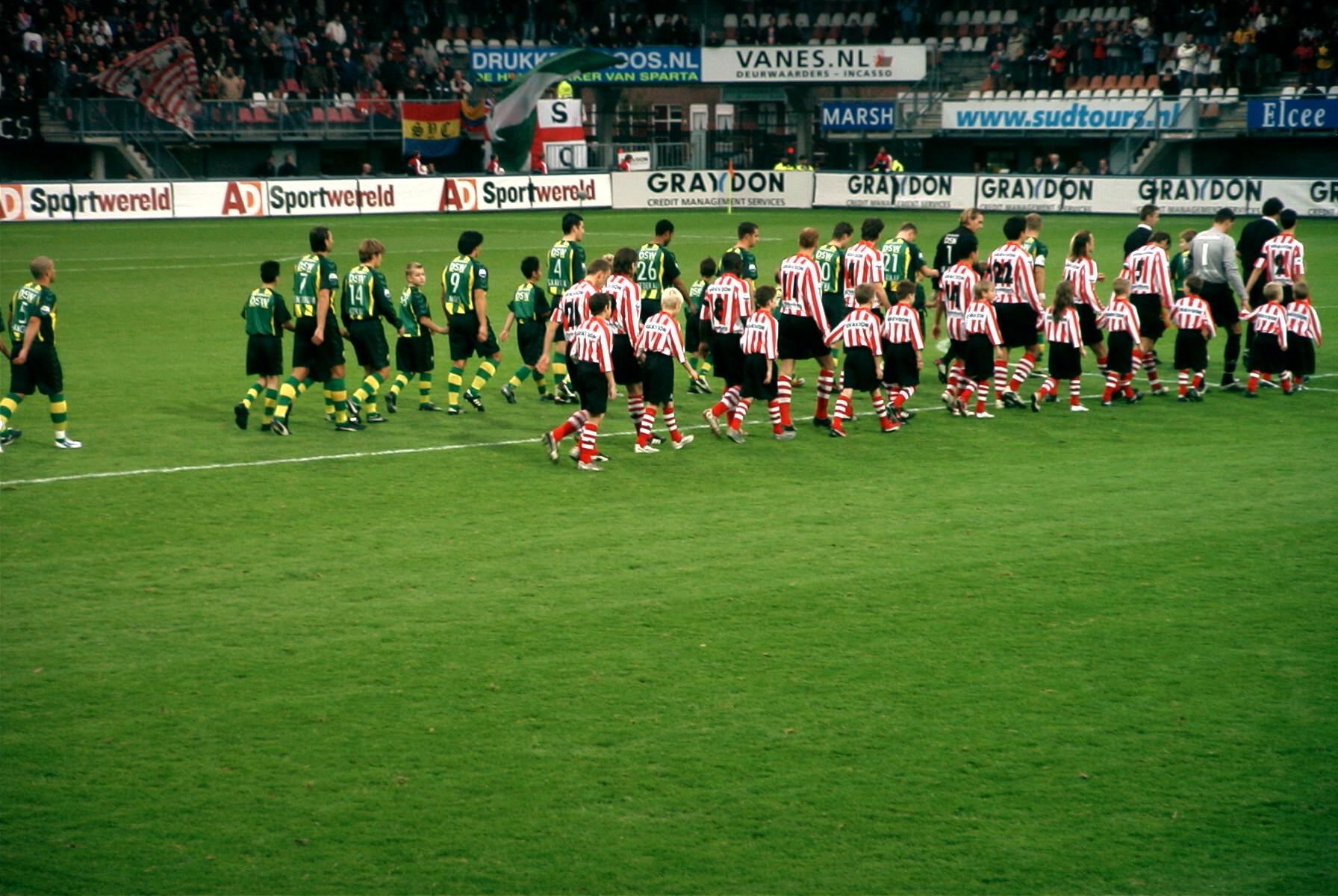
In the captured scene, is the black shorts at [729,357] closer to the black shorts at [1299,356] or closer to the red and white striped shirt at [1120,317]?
the red and white striped shirt at [1120,317]

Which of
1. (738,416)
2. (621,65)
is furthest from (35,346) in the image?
(621,65)

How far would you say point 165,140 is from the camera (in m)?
47.0

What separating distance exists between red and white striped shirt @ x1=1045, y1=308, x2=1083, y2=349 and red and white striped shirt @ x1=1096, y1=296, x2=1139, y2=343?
553 millimetres

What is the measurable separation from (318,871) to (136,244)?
1280 inches

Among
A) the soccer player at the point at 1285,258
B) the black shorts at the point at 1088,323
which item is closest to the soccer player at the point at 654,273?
the black shorts at the point at 1088,323

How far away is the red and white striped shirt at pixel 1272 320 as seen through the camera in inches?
655

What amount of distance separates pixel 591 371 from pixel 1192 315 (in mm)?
7856

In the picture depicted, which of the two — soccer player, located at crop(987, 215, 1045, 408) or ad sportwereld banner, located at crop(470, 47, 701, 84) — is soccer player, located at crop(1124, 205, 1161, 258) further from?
ad sportwereld banner, located at crop(470, 47, 701, 84)

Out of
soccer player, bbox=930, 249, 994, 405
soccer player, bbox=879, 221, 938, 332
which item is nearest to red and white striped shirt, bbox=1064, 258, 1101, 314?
soccer player, bbox=930, 249, 994, 405

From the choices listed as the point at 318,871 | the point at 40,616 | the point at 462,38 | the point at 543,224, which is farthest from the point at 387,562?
the point at 462,38

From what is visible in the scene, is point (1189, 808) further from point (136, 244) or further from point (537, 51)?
point (537, 51)

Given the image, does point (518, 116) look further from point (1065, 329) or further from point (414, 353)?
point (1065, 329)

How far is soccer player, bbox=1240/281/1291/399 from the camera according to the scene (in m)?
16.6

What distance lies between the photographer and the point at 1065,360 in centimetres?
1580
